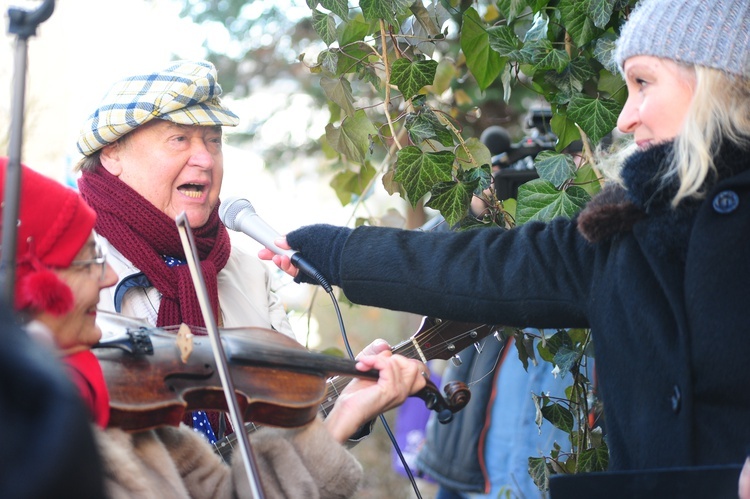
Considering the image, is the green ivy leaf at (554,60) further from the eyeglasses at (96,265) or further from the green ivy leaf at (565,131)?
the eyeglasses at (96,265)

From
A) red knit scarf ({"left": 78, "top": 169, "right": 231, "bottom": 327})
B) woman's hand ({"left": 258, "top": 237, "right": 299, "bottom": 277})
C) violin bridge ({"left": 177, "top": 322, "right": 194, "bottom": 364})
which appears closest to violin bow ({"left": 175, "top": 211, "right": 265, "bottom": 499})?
violin bridge ({"left": 177, "top": 322, "right": 194, "bottom": 364})

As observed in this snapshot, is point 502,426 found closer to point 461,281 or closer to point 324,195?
point 461,281

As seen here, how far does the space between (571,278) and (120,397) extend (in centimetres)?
97

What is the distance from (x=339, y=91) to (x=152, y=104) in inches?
20.3

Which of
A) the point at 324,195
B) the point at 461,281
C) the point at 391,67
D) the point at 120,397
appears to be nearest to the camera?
the point at 120,397

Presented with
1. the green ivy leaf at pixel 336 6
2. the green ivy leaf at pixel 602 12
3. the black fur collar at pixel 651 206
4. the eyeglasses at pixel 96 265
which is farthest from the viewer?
the green ivy leaf at pixel 336 6

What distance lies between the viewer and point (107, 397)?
166 centimetres

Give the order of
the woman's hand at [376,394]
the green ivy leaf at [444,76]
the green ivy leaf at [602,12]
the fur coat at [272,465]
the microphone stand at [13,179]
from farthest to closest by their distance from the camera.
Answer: the green ivy leaf at [444,76] < the green ivy leaf at [602,12] < the woman's hand at [376,394] < the fur coat at [272,465] < the microphone stand at [13,179]

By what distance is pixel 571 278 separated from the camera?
2.03 meters

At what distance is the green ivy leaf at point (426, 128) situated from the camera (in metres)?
2.49

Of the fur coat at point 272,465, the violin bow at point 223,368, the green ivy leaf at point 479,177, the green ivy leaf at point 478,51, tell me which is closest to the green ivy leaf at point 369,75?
the green ivy leaf at point 478,51

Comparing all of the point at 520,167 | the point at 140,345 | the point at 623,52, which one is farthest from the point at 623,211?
the point at 520,167

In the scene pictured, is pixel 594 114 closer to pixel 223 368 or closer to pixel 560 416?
pixel 560 416

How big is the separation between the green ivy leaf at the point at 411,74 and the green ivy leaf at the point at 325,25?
18 cm
